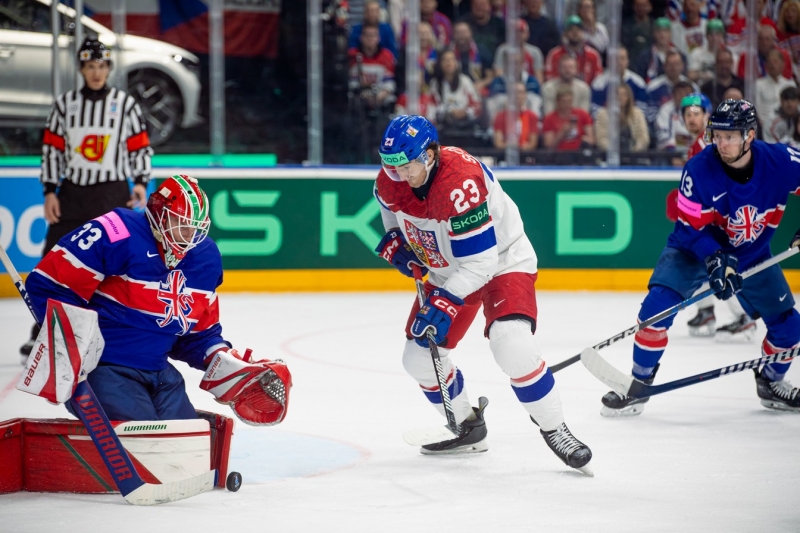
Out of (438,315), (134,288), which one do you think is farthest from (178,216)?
(438,315)

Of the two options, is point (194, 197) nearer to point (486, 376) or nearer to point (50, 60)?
point (486, 376)

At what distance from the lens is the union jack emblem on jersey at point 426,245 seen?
3.27m

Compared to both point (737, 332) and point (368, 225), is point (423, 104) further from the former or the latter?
point (737, 332)

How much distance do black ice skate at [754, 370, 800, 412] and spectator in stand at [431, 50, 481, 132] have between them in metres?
4.05

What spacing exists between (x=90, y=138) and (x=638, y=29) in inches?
171

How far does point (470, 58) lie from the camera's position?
7801 mm

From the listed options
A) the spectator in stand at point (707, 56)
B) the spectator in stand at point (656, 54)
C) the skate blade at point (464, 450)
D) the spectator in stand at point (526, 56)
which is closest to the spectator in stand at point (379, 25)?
the spectator in stand at point (526, 56)

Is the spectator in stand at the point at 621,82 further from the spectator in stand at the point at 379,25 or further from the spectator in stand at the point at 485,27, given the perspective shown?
the spectator in stand at the point at 379,25

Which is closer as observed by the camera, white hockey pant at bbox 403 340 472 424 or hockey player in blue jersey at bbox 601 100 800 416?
white hockey pant at bbox 403 340 472 424

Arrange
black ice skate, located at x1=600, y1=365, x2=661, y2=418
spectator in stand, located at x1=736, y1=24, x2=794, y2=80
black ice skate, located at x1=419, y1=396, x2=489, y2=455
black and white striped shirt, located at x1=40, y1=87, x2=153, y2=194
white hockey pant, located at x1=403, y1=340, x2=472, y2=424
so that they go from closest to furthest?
white hockey pant, located at x1=403, y1=340, x2=472, y2=424 < black ice skate, located at x1=419, y1=396, x2=489, y2=455 < black ice skate, located at x1=600, y1=365, x2=661, y2=418 < black and white striped shirt, located at x1=40, y1=87, x2=153, y2=194 < spectator in stand, located at x1=736, y1=24, x2=794, y2=80

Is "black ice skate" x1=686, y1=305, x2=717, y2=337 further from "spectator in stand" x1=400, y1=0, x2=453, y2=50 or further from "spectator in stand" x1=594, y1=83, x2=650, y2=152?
"spectator in stand" x1=400, y1=0, x2=453, y2=50

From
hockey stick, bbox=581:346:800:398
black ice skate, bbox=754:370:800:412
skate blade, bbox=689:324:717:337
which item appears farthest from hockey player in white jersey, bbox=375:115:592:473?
skate blade, bbox=689:324:717:337

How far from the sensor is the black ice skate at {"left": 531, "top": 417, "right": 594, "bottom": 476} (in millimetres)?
3125

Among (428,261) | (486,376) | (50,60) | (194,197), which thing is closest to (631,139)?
(486,376)
